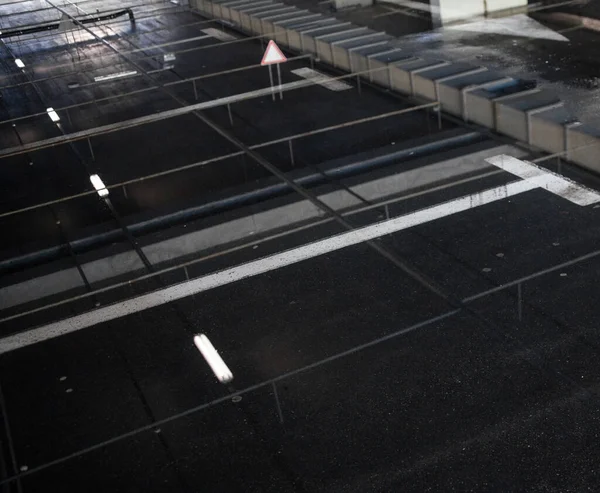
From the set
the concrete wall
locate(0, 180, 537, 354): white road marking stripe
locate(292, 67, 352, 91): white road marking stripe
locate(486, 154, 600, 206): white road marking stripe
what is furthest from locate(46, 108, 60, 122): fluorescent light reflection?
the concrete wall

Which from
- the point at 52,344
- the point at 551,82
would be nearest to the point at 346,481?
the point at 52,344

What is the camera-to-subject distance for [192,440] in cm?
655

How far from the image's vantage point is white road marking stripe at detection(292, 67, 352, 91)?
50.5ft

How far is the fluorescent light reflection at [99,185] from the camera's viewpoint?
12.1 meters

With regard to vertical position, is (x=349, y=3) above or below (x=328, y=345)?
above

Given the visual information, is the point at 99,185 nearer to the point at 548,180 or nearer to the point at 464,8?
the point at 548,180

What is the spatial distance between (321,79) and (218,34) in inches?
288

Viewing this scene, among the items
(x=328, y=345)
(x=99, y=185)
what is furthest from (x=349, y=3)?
(x=328, y=345)

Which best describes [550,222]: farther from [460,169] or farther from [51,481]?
[51,481]

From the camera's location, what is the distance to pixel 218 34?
890 inches

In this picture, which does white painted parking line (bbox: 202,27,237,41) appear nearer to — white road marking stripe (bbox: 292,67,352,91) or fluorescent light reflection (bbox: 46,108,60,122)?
white road marking stripe (bbox: 292,67,352,91)

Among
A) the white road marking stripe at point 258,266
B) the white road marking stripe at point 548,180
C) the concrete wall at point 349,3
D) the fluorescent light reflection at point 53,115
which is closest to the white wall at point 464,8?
the concrete wall at point 349,3

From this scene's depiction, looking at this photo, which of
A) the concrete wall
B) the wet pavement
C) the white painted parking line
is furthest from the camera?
the concrete wall

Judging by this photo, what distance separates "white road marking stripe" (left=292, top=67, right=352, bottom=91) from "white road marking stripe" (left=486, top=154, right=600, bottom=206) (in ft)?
16.3
